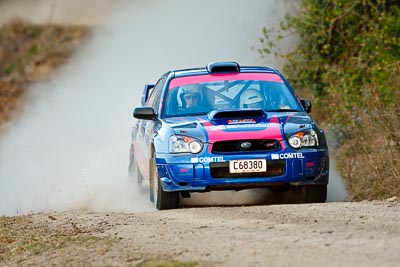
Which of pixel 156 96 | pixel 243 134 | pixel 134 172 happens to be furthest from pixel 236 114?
pixel 134 172

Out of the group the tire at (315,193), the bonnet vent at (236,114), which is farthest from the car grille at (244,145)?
the tire at (315,193)

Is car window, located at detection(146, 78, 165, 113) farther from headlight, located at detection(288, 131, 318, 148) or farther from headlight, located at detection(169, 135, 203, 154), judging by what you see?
headlight, located at detection(288, 131, 318, 148)

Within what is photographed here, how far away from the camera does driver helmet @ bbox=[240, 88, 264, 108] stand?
13.9 metres

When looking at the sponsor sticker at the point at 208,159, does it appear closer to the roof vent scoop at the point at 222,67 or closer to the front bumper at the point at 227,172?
the front bumper at the point at 227,172

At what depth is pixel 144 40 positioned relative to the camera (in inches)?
1298

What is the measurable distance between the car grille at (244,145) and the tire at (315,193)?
656 millimetres

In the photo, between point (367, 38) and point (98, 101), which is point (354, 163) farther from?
point (98, 101)

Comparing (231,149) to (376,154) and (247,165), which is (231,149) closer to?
(247,165)

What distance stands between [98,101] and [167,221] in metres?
17.0

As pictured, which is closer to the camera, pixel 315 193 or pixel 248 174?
pixel 248 174

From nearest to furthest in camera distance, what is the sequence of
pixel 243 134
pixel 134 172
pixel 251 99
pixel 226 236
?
pixel 226 236 < pixel 243 134 < pixel 251 99 < pixel 134 172

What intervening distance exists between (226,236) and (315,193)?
128 inches

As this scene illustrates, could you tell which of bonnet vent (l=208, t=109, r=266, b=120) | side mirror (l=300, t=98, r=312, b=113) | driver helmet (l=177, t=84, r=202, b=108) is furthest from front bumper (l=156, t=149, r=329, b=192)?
side mirror (l=300, t=98, r=312, b=113)

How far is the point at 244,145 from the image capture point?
41.3 ft
